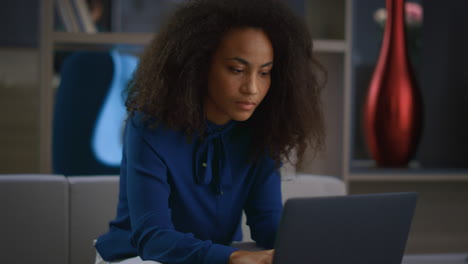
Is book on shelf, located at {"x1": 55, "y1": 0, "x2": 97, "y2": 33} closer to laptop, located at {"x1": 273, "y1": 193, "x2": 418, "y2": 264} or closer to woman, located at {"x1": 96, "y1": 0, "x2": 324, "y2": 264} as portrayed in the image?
woman, located at {"x1": 96, "y1": 0, "x2": 324, "y2": 264}

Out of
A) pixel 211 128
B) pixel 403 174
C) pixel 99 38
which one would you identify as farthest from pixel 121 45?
pixel 403 174

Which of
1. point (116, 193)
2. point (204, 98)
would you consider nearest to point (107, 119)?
point (116, 193)

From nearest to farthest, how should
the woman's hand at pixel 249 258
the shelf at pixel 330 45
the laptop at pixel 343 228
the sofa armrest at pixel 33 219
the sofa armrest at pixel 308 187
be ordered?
the laptop at pixel 343 228 < the woman's hand at pixel 249 258 < the sofa armrest at pixel 33 219 < the sofa armrest at pixel 308 187 < the shelf at pixel 330 45

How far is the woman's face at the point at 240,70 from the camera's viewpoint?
3.57ft

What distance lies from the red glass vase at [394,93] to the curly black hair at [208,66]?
904 mm

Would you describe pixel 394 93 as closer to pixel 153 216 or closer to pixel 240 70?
pixel 240 70

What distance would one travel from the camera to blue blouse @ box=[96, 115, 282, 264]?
103cm

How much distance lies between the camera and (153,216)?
3.43 ft

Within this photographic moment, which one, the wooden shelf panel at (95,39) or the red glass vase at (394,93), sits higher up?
the wooden shelf panel at (95,39)

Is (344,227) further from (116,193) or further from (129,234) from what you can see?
(116,193)

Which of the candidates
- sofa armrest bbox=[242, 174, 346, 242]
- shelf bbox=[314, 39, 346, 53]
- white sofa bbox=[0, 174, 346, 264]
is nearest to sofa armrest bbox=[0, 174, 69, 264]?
white sofa bbox=[0, 174, 346, 264]

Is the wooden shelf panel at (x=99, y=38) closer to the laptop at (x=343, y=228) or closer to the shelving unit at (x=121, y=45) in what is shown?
the shelving unit at (x=121, y=45)

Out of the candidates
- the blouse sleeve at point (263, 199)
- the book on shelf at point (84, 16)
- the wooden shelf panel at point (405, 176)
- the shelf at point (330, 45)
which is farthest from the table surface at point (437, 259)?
the book on shelf at point (84, 16)

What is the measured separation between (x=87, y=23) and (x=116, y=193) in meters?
0.92
